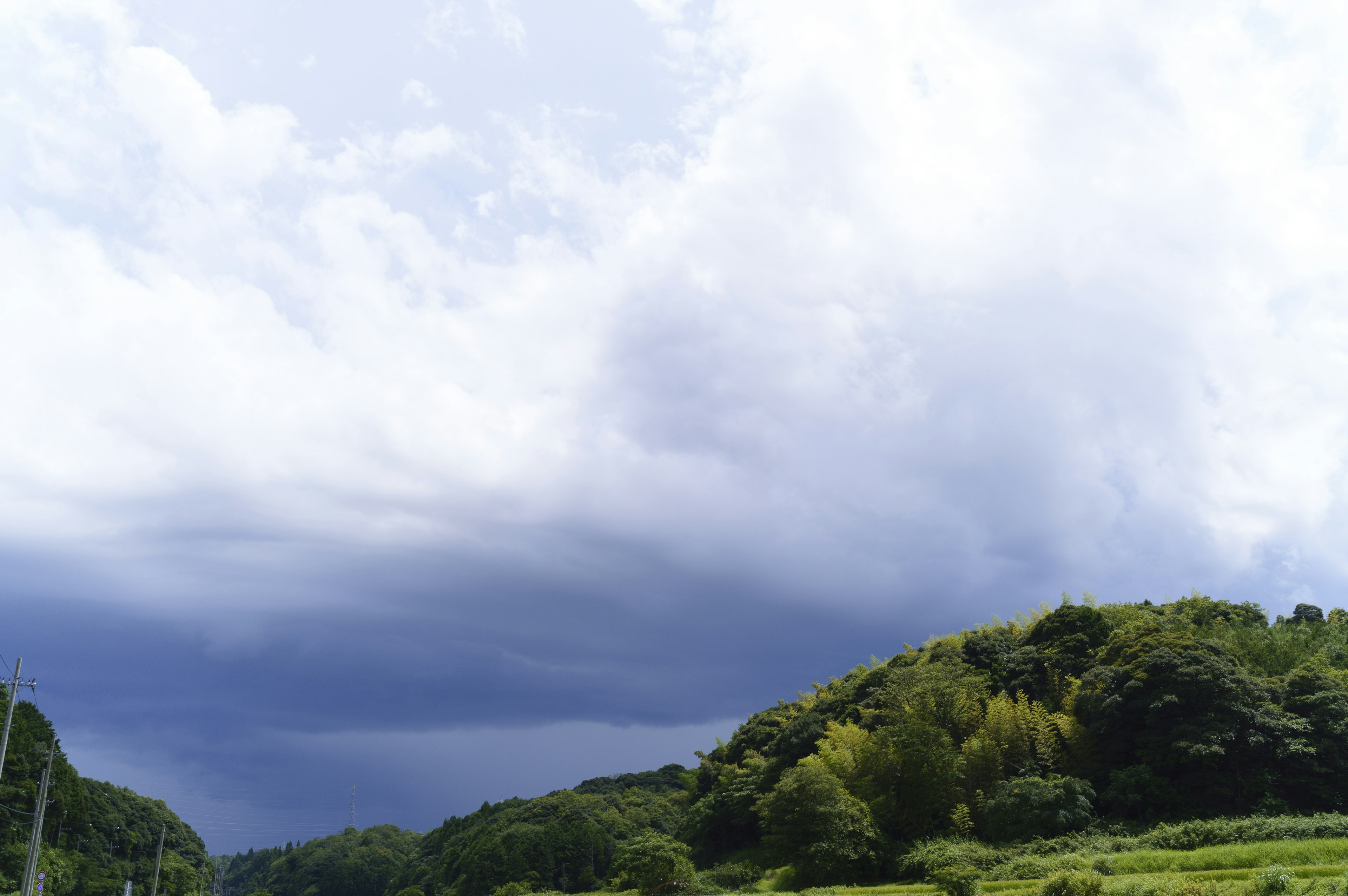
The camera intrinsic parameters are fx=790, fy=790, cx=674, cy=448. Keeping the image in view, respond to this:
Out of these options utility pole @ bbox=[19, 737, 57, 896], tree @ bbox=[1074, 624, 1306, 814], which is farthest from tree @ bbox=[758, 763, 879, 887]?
utility pole @ bbox=[19, 737, 57, 896]

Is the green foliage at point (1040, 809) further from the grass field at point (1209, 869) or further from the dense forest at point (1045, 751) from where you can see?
the grass field at point (1209, 869)

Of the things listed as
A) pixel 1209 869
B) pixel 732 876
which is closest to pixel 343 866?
pixel 732 876

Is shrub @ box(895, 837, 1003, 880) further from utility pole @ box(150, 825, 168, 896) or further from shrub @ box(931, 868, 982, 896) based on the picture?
utility pole @ box(150, 825, 168, 896)

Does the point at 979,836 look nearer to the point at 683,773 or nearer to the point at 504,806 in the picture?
the point at 683,773

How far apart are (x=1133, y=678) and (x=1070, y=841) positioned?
8.22 metres

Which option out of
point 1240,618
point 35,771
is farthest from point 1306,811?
point 35,771

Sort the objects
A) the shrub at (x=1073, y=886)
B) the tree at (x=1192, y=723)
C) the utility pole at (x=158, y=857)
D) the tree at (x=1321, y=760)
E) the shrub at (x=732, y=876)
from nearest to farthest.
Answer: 1. the shrub at (x=1073, y=886)
2. the tree at (x=1321, y=760)
3. the tree at (x=1192, y=723)
4. the shrub at (x=732, y=876)
5. the utility pole at (x=158, y=857)

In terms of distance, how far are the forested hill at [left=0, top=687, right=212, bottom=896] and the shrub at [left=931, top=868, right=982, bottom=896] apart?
5949 cm

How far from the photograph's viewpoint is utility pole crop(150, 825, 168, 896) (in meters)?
60.4

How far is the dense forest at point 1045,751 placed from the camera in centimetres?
2903

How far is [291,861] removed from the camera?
149 m

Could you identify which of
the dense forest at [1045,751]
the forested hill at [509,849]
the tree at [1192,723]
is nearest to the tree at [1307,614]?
the dense forest at [1045,751]

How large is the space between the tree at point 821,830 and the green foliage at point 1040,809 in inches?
214

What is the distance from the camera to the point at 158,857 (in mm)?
62344
